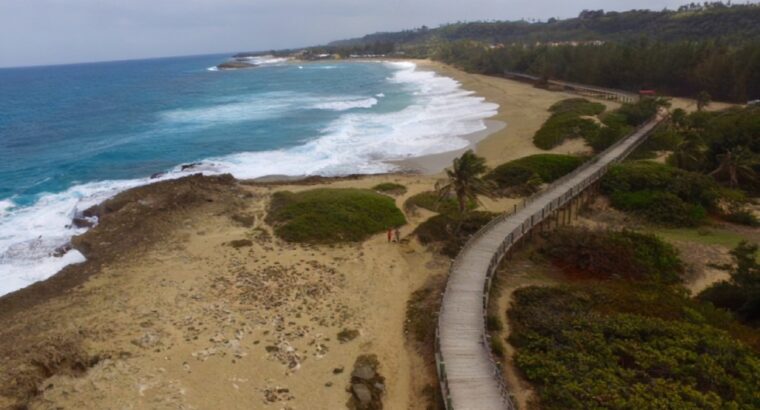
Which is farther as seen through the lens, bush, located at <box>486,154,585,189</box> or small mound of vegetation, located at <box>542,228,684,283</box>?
bush, located at <box>486,154,585,189</box>

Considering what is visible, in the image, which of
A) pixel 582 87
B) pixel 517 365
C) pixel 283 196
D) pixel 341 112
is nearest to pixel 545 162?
pixel 283 196

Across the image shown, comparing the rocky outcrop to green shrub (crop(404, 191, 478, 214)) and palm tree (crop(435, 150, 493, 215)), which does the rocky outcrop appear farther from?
green shrub (crop(404, 191, 478, 214))

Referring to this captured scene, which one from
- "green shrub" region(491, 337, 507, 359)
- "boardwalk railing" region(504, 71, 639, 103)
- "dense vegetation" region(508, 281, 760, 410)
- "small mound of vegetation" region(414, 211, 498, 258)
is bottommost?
"green shrub" region(491, 337, 507, 359)

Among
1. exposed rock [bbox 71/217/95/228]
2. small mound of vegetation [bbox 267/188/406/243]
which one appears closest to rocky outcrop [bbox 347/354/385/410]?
small mound of vegetation [bbox 267/188/406/243]

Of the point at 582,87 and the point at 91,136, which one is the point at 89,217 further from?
the point at 582,87

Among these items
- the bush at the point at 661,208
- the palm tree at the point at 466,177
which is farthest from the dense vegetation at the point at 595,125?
the palm tree at the point at 466,177

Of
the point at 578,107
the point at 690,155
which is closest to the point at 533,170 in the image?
the point at 690,155
